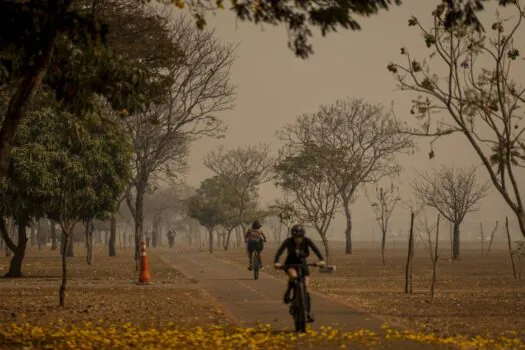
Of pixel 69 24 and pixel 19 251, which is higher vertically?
pixel 69 24

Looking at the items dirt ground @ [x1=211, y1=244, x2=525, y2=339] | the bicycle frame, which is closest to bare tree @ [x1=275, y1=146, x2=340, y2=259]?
dirt ground @ [x1=211, y1=244, x2=525, y2=339]

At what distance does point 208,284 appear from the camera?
83.8 ft

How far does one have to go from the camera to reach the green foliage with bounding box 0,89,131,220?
26.4 metres

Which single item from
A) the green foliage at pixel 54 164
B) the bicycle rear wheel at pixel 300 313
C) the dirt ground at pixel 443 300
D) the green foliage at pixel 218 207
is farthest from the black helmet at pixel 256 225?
the green foliage at pixel 218 207

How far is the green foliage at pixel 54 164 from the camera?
1040 inches

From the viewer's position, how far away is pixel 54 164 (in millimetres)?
27250

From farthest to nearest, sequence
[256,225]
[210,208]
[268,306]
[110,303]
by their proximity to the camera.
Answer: [210,208] → [256,225] → [110,303] → [268,306]

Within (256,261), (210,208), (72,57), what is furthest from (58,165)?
(210,208)

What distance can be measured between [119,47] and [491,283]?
14869 mm

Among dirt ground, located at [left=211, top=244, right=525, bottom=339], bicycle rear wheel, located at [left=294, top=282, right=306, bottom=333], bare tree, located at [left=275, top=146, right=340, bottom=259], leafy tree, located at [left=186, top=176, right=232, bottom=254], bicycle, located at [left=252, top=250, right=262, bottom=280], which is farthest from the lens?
leafy tree, located at [left=186, top=176, right=232, bottom=254]

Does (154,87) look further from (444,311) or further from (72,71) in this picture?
(444,311)

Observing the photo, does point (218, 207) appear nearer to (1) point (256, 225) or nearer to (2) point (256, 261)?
(2) point (256, 261)

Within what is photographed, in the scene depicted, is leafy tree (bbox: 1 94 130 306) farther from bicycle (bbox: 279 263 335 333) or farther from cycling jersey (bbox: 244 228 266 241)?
bicycle (bbox: 279 263 335 333)

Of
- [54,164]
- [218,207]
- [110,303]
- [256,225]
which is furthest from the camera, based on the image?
[218,207]
